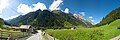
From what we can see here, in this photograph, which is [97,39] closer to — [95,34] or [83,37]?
[95,34]

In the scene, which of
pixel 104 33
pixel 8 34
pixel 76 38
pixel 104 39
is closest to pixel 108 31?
pixel 104 33

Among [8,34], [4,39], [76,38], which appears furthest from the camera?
[8,34]

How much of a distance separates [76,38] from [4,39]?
15.1 metres

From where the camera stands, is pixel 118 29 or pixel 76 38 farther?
pixel 76 38

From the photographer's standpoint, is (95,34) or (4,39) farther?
(4,39)

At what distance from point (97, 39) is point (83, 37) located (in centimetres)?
299

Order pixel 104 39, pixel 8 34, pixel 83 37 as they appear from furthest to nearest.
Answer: pixel 8 34 → pixel 83 37 → pixel 104 39

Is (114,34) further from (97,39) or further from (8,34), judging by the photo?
(8,34)

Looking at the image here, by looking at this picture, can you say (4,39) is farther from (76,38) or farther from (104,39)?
(104,39)

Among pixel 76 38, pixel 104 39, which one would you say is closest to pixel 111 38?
pixel 104 39

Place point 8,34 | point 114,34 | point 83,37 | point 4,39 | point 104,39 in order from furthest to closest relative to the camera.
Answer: point 8,34, point 4,39, point 83,37, point 114,34, point 104,39

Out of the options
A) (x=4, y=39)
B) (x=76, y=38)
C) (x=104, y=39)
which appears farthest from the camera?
(x=4, y=39)

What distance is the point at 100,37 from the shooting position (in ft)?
71.9

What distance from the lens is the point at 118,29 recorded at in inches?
921
